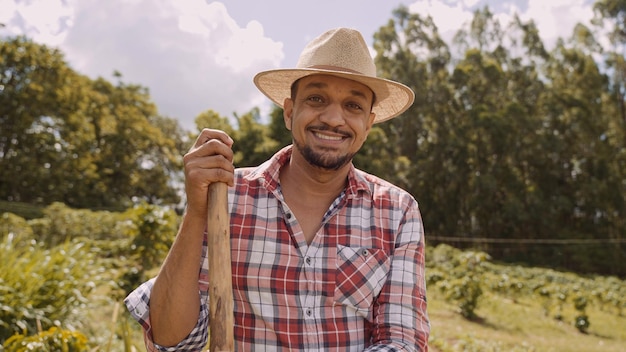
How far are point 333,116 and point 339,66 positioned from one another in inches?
7.1

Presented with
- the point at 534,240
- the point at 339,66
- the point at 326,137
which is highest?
the point at 339,66

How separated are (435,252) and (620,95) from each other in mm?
17198

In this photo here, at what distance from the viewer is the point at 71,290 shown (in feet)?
14.0

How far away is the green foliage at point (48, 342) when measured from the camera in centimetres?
290

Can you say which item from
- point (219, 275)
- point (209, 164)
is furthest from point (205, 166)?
point (219, 275)

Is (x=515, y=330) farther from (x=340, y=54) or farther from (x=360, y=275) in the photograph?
(x=340, y=54)

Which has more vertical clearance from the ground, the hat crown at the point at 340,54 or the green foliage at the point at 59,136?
the green foliage at the point at 59,136

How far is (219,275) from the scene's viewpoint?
4.47ft

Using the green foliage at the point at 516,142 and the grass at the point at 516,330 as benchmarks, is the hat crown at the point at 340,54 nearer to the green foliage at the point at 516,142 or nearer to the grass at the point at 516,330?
the grass at the point at 516,330

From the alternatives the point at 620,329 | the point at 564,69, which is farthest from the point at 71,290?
the point at 564,69

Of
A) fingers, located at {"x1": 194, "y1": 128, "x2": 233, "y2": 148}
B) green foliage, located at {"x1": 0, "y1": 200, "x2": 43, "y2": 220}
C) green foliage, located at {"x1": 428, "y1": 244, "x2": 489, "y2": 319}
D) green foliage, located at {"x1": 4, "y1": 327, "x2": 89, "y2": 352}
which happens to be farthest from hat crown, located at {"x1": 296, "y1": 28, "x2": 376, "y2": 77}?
green foliage, located at {"x1": 0, "y1": 200, "x2": 43, "y2": 220}

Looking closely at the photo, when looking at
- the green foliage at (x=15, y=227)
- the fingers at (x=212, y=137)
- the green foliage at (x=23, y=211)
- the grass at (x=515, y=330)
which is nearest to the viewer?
the fingers at (x=212, y=137)

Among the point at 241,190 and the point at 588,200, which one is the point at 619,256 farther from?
the point at 241,190

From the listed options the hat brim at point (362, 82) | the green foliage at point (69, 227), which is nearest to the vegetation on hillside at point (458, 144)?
the green foliage at point (69, 227)
